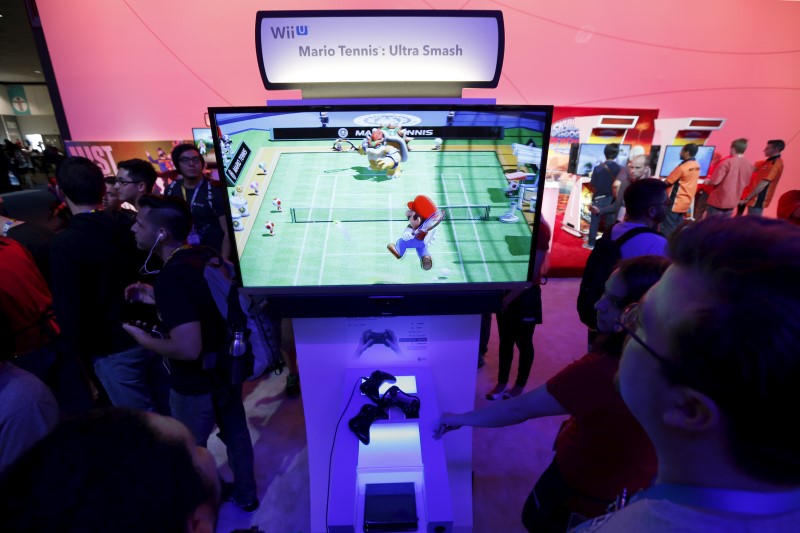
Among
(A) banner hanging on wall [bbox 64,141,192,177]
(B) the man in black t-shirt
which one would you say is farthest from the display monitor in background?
(B) the man in black t-shirt

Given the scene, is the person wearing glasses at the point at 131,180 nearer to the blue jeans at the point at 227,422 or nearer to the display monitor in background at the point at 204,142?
the display monitor in background at the point at 204,142

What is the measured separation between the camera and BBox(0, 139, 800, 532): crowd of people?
1.61 ft

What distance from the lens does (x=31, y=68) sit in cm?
1104

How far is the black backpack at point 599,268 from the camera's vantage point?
2.58m

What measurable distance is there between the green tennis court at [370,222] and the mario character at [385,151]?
0.03 metres

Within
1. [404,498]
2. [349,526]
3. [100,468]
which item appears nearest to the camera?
[100,468]

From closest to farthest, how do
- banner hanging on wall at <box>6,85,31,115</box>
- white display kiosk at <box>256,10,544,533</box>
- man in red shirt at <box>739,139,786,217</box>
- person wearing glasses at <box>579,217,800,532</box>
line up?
person wearing glasses at <box>579,217,800,532</box> < white display kiosk at <box>256,10,544,533</box> < man in red shirt at <box>739,139,786,217</box> < banner hanging on wall at <box>6,85,31,115</box>

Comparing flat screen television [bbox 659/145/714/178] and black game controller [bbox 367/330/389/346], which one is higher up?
flat screen television [bbox 659/145/714/178]

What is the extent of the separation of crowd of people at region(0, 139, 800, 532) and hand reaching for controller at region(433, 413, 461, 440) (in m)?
0.09

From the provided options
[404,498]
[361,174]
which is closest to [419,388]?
[404,498]

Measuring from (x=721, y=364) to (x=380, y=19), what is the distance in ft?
6.63

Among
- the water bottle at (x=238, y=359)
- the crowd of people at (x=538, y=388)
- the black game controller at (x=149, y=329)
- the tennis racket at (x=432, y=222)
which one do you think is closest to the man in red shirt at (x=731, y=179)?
the crowd of people at (x=538, y=388)

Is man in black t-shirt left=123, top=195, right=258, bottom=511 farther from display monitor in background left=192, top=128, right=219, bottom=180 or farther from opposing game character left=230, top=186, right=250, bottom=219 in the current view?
display monitor in background left=192, top=128, right=219, bottom=180

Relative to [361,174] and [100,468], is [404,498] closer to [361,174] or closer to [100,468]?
[100,468]
